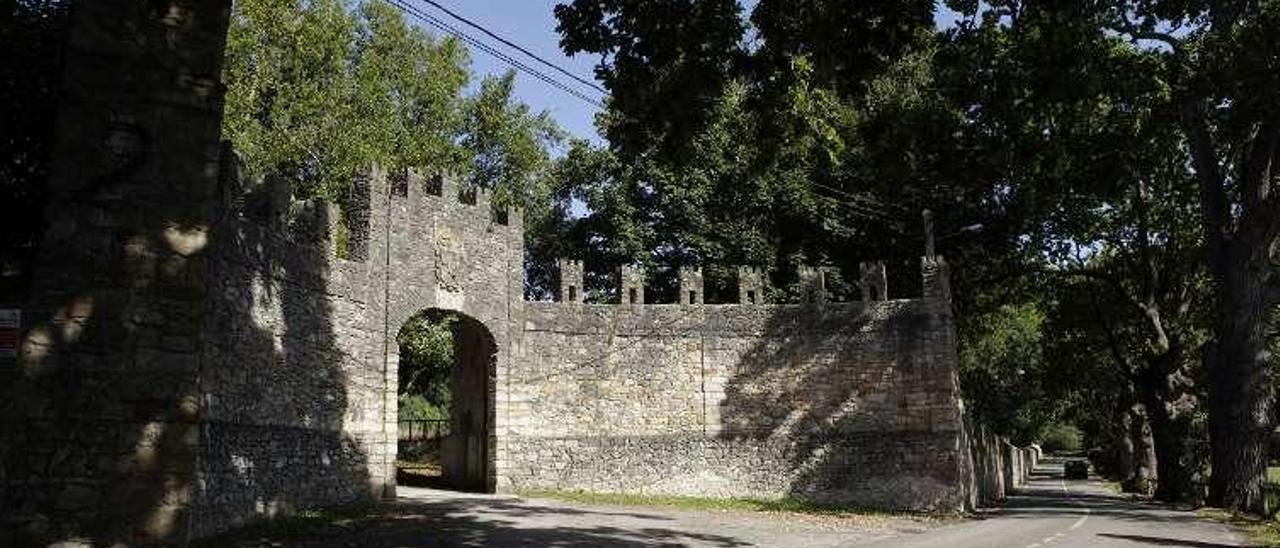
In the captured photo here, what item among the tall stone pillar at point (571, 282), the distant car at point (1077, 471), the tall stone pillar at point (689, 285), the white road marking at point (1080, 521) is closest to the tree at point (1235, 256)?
the white road marking at point (1080, 521)

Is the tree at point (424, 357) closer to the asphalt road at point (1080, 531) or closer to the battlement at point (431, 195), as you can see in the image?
the battlement at point (431, 195)

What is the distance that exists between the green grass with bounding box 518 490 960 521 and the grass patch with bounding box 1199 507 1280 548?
17.0 ft

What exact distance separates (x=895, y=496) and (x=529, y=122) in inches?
821

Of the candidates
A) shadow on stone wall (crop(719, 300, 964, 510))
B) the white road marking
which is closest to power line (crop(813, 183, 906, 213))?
shadow on stone wall (crop(719, 300, 964, 510))

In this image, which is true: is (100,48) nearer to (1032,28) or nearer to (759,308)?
(1032,28)

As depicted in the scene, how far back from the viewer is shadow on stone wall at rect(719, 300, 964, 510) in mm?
24609

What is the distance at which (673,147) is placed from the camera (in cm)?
1241

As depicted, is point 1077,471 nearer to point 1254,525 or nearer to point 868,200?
point 868,200

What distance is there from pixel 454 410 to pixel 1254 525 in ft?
58.5

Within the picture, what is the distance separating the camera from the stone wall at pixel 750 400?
2416 cm

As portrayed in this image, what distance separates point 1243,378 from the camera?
20.5m

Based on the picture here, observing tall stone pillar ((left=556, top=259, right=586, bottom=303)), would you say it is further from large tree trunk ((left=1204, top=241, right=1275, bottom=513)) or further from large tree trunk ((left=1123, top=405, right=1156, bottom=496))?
large tree trunk ((left=1123, top=405, right=1156, bottom=496))

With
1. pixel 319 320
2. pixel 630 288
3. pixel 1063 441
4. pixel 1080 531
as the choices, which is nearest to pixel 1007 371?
pixel 630 288

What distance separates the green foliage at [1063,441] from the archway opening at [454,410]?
94158mm
